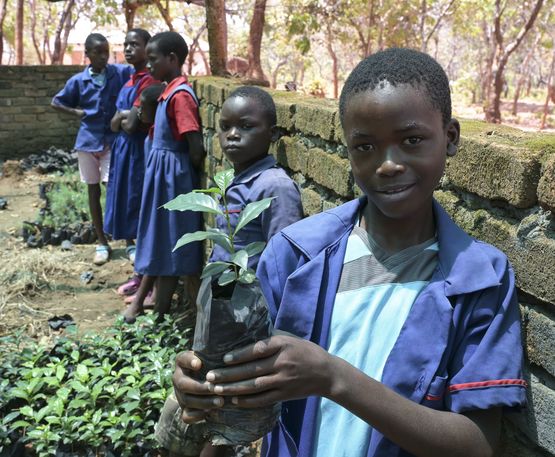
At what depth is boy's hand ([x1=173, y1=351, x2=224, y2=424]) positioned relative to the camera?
1.08 metres

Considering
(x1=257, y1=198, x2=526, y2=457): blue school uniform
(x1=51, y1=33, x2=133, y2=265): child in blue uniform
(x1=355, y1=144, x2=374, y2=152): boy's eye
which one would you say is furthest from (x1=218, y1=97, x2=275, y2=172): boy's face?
(x1=51, y1=33, x2=133, y2=265): child in blue uniform

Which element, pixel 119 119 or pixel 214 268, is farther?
pixel 119 119

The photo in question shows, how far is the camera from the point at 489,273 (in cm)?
120

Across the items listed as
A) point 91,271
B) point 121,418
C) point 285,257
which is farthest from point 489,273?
point 91,271

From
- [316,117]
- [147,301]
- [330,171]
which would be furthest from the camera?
[147,301]

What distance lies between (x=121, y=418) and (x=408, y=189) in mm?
2252

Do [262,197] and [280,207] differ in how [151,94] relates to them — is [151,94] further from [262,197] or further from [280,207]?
[280,207]

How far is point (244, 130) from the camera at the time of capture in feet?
9.57

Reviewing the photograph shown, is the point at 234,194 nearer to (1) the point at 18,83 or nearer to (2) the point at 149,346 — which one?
(2) the point at 149,346

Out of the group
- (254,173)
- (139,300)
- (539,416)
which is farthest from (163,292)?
(539,416)

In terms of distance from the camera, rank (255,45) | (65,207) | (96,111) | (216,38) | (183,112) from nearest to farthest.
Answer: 1. (183,112)
2. (216,38)
3. (96,111)
4. (65,207)
5. (255,45)

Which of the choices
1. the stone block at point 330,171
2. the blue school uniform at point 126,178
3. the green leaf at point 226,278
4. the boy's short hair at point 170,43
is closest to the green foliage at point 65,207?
the blue school uniform at point 126,178

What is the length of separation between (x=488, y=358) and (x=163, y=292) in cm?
346

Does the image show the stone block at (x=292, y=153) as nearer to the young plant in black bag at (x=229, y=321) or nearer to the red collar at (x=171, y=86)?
the red collar at (x=171, y=86)
